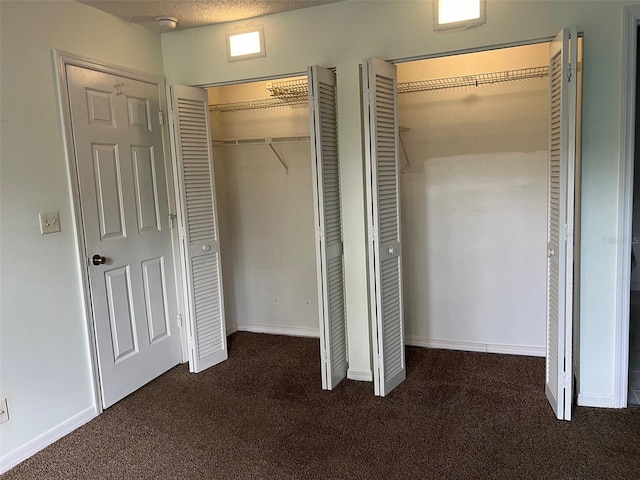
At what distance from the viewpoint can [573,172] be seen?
91.3 inches

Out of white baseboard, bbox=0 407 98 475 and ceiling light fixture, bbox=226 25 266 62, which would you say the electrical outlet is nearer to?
white baseboard, bbox=0 407 98 475

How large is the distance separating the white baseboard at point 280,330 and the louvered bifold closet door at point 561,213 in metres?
1.94

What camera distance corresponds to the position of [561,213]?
7.86ft

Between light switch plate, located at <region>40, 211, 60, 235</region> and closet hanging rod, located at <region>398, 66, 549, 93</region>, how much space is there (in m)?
2.36

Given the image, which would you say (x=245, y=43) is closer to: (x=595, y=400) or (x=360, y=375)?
(x=360, y=375)

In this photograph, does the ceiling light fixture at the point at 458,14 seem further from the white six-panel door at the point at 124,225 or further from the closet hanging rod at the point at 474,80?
the white six-panel door at the point at 124,225

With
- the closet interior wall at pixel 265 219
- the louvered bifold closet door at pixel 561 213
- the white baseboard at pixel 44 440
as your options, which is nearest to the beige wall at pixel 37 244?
the white baseboard at pixel 44 440

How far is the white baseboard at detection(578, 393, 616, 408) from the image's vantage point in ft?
8.63

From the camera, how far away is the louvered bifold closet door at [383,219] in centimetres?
264

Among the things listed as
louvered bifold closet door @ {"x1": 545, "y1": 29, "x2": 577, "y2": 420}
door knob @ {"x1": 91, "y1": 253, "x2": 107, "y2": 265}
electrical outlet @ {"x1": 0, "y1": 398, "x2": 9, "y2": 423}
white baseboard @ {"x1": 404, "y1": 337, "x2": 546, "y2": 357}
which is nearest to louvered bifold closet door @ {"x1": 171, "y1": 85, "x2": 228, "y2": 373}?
door knob @ {"x1": 91, "y1": 253, "x2": 107, "y2": 265}

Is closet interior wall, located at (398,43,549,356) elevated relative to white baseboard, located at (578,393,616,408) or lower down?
elevated

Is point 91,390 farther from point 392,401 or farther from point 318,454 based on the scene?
point 392,401

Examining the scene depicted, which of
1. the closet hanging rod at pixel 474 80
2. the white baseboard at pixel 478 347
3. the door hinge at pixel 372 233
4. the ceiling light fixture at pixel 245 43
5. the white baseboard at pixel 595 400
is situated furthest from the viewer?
the white baseboard at pixel 478 347

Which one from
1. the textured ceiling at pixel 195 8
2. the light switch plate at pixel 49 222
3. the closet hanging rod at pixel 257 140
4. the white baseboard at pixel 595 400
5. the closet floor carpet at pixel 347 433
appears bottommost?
the closet floor carpet at pixel 347 433
